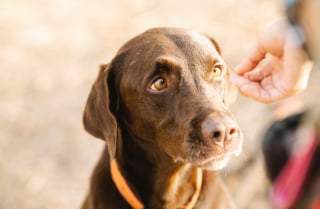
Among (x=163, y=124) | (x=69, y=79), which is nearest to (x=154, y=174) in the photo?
(x=163, y=124)

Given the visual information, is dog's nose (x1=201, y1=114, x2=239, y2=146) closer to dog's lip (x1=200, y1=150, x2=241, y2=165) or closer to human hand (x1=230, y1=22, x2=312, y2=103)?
dog's lip (x1=200, y1=150, x2=241, y2=165)

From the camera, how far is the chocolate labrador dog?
9.18 ft

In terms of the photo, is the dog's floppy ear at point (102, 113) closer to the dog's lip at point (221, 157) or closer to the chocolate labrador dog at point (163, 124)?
the chocolate labrador dog at point (163, 124)

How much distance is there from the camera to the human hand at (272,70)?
268 cm

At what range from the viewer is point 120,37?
6336mm

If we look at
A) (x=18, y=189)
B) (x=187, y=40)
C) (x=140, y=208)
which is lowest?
(x=18, y=189)

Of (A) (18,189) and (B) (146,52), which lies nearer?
(B) (146,52)

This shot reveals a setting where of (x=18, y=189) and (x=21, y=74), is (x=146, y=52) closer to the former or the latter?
(x=18, y=189)

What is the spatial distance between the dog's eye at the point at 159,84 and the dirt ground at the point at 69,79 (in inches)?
57.5

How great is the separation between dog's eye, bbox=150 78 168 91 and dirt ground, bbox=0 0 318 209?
1.46 metres

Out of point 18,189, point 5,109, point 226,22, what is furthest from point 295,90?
point 226,22

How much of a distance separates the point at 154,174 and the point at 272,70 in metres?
0.80

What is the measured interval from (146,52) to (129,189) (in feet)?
2.28

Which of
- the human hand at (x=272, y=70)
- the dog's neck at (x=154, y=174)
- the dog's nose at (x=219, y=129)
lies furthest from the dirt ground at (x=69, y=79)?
the dog's nose at (x=219, y=129)
